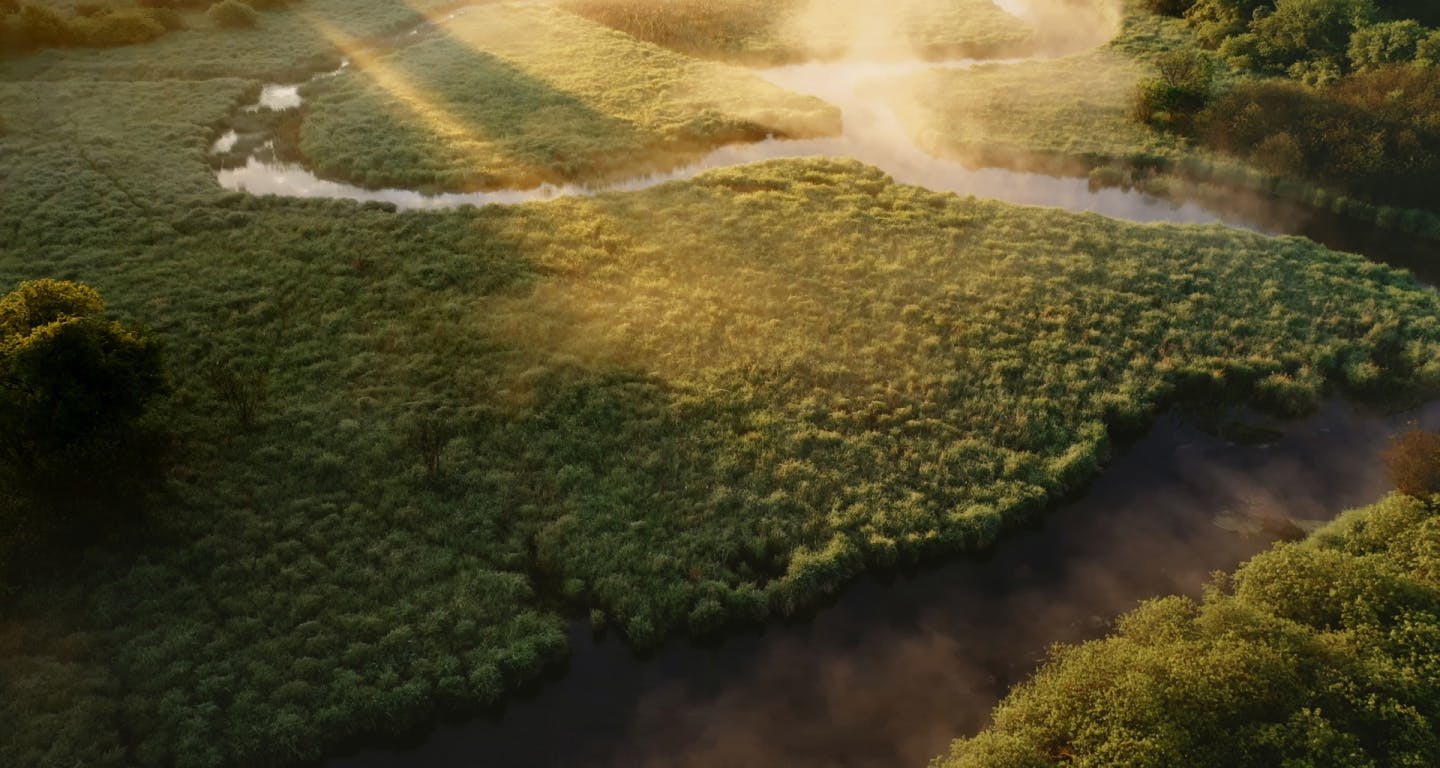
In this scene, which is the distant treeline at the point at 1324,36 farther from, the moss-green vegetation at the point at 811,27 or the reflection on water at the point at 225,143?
the reflection on water at the point at 225,143

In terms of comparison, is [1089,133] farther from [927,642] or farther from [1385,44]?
[927,642]

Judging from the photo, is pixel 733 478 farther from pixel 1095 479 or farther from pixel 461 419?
pixel 1095 479

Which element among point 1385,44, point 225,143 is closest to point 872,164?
point 1385,44

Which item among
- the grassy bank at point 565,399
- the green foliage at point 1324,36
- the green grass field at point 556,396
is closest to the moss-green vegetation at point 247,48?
the green grass field at point 556,396

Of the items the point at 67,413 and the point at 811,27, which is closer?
the point at 67,413

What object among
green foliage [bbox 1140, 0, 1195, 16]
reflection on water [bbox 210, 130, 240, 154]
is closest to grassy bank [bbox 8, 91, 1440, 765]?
reflection on water [bbox 210, 130, 240, 154]

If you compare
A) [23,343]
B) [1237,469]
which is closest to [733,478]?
[1237,469]

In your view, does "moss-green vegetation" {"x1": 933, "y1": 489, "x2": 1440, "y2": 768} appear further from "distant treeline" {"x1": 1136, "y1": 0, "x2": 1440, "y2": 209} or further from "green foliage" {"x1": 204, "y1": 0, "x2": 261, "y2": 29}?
"green foliage" {"x1": 204, "y1": 0, "x2": 261, "y2": 29}
